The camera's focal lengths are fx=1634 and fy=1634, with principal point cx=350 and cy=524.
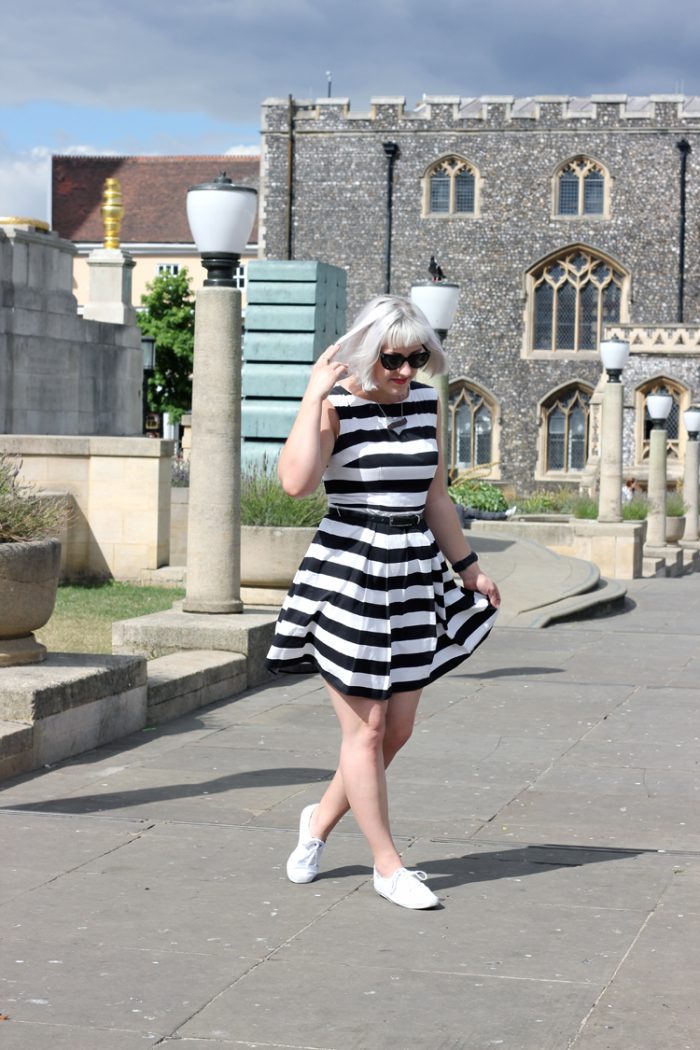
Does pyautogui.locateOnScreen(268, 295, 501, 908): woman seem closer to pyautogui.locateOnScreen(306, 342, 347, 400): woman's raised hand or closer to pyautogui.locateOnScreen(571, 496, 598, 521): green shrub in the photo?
pyautogui.locateOnScreen(306, 342, 347, 400): woman's raised hand

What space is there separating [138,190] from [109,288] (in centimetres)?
4248

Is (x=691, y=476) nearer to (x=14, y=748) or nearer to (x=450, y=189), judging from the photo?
(x=450, y=189)

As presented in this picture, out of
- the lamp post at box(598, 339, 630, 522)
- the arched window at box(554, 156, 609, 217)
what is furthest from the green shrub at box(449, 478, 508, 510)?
the arched window at box(554, 156, 609, 217)

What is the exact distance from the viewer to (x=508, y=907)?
482cm

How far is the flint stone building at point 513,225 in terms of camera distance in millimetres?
48938

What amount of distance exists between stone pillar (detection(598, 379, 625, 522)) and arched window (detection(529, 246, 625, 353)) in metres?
27.2

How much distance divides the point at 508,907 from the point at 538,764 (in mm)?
2451

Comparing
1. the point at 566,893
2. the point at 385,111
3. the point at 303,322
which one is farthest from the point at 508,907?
the point at 385,111

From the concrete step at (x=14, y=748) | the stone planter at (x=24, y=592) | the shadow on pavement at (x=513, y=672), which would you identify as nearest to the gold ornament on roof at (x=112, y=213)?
the shadow on pavement at (x=513, y=672)

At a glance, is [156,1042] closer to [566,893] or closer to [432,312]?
[566,893]

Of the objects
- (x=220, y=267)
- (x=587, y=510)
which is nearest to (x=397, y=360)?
(x=220, y=267)

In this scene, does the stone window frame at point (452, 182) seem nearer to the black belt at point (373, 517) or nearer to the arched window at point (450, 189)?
the arched window at point (450, 189)

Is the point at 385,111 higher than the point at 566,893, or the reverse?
the point at 385,111

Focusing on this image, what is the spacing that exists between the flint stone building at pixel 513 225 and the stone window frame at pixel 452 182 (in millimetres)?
45
